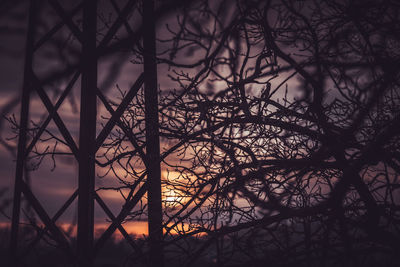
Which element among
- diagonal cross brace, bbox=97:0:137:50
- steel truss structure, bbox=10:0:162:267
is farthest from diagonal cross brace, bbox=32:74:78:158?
diagonal cross brace, bbox=97:0:137:50

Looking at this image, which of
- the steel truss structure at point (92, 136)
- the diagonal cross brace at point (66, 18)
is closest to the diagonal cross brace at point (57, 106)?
the steel truss structure at point (92, 136)

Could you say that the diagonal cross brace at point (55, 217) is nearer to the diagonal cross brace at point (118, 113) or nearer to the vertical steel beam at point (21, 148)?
the vertical steel beam at point (21, 148)

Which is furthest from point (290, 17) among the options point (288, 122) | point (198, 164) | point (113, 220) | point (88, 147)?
point (113, 220)

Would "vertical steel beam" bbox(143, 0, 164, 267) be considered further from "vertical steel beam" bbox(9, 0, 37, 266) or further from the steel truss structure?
"vertical steel beam" bbox(9, 0, 37, 266)

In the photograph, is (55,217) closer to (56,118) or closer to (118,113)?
(56,118)

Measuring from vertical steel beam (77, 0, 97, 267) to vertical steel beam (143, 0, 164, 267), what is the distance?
59 cm

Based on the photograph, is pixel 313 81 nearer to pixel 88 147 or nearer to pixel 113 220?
pixel 88 147

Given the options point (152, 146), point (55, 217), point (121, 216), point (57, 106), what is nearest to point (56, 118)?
point (57, 106)

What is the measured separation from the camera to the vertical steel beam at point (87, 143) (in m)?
3.48

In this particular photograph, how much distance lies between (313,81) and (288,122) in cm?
70

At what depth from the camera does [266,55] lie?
295 cm

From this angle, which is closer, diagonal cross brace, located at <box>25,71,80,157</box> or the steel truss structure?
the steel truss structure

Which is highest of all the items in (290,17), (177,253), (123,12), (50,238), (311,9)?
(123,12)

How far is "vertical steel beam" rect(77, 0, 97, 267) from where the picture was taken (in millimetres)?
3480
